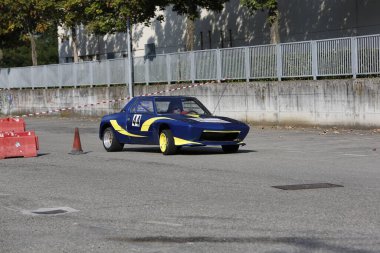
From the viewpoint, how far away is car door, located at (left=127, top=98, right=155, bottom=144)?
61.5 ft

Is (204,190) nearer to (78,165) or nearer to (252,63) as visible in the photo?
(78,165)

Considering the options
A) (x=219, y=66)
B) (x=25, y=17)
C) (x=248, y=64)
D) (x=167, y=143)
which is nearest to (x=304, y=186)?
(x=167, y=143)

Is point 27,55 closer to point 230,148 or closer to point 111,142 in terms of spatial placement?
point 111,142

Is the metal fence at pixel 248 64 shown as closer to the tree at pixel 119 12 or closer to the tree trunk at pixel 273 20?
the tree at pixel 119 12

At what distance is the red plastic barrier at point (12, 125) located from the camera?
805 inches

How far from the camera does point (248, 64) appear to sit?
2959 centimetres

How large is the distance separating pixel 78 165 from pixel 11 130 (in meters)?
4.97

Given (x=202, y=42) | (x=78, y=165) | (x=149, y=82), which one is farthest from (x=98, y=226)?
(x=202, y=42)

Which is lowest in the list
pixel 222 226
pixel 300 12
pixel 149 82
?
pixel 222 226

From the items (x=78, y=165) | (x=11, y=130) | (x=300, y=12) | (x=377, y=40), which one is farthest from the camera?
(x=300, y=12)

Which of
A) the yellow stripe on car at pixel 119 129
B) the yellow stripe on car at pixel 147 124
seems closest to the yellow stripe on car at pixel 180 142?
the yellow stripe on car at pixel 147 124

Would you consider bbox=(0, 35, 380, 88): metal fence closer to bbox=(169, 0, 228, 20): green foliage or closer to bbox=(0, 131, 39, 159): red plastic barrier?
bbox=(169, 0, 228, 20): green foliage

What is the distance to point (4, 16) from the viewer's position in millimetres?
50594

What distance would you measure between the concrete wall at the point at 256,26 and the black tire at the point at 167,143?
60.0 ft
